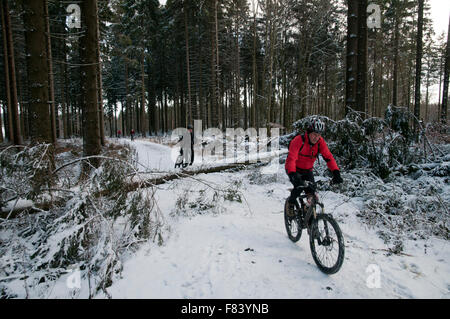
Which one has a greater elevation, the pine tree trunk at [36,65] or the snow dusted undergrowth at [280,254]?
the pine tree trunk at [36,65]

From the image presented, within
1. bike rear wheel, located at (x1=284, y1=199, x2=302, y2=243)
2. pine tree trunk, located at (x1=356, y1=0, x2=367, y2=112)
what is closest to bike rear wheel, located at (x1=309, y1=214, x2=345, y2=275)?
bike rear wheel, located at (x1=284, y1=199, x2=302, y2=243)

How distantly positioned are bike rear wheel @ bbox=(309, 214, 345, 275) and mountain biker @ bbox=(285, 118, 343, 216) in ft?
1.75

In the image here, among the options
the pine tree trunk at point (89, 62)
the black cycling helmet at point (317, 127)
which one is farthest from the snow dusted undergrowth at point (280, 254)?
the pine tree trunk at point (89, 62)

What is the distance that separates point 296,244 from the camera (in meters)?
4.31

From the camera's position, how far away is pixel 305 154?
4.25 metres

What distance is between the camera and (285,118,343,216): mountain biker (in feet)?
12.9

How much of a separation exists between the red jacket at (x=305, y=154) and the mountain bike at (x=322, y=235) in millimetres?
486

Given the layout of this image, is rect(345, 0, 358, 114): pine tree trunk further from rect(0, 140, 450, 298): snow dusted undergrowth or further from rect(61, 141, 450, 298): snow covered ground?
rect(61, 141, 450, 298): snow covered ground

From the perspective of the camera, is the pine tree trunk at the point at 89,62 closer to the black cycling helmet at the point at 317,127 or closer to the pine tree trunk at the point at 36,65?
the pine tree trunk at the point at 36,65

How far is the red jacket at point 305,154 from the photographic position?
4.05 meters

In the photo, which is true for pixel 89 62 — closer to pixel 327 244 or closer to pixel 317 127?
pixel 317 127

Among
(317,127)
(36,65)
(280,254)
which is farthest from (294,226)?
(36,65)
